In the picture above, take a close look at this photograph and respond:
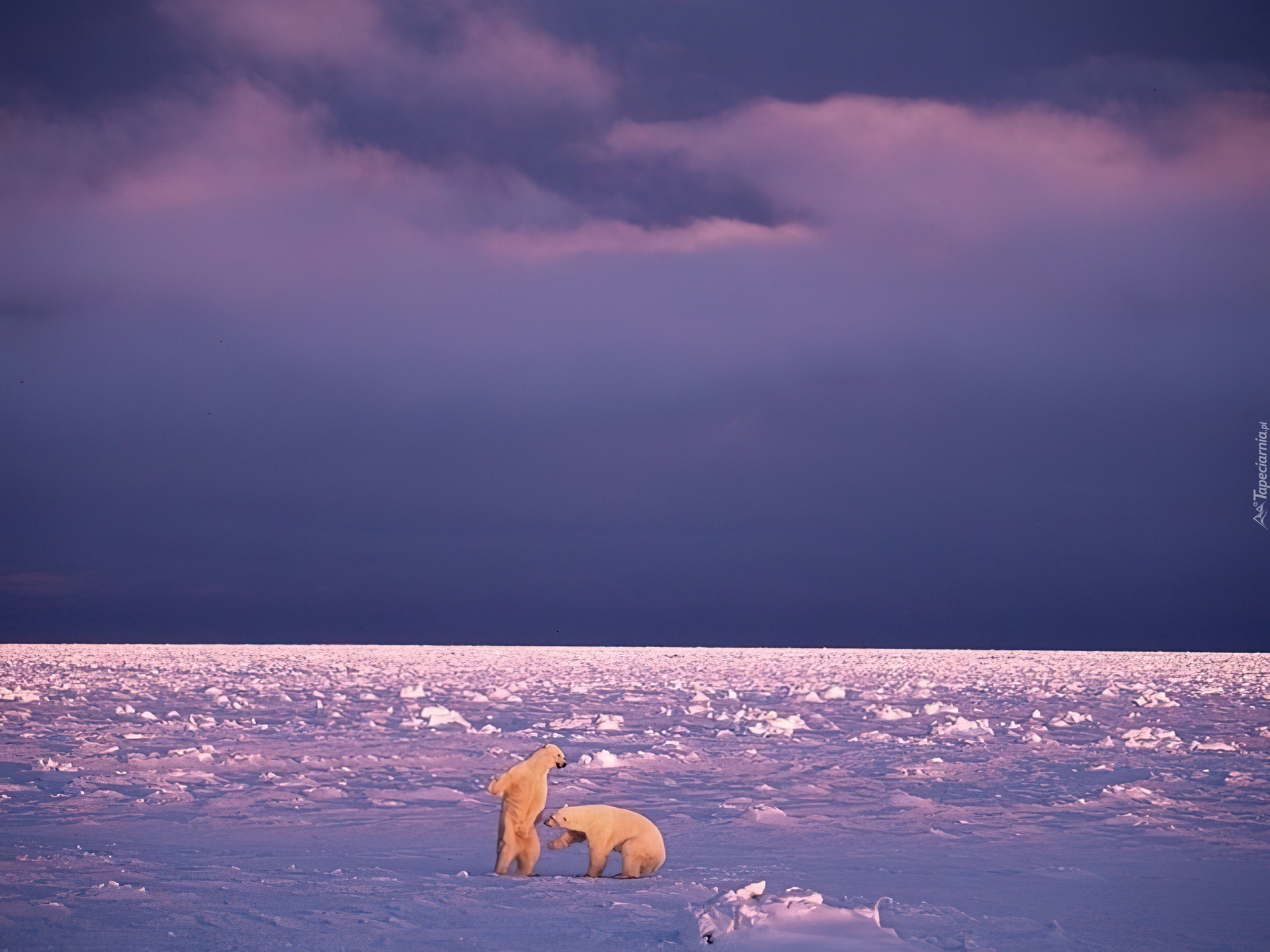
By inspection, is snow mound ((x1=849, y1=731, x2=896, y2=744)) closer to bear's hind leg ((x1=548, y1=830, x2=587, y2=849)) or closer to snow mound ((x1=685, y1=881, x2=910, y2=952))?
bear's hind leg ((x1=548, y1=830, x2=587, y2=849))

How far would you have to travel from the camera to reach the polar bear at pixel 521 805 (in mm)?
5414

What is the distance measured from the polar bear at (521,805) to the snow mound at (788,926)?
1210mm

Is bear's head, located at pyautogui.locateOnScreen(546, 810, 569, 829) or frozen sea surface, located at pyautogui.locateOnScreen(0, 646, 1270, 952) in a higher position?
bear's head, located at pyautogui.locateOnScreen(546, 810, 569, 829)

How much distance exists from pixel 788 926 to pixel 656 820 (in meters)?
3.09

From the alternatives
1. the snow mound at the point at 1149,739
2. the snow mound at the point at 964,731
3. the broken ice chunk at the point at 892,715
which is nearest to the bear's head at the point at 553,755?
the snow mound at the point at 964,731

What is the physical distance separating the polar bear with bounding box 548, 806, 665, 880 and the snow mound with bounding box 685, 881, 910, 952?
2.80 ft

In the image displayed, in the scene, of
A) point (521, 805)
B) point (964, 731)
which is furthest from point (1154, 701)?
point (521, 805)

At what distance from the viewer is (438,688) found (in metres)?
18.7

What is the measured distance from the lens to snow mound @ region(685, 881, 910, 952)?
162 inches

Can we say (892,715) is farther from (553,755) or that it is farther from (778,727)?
(553,755)

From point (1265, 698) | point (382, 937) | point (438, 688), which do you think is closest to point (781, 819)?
point (382, 937)

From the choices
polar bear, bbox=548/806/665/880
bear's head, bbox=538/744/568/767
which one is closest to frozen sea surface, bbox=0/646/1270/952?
polar bear, bbox=548/806/665/880

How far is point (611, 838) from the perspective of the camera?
5.43 m

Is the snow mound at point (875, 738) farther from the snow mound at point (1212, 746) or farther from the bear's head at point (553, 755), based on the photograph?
the bear's head at point (553, 755)
